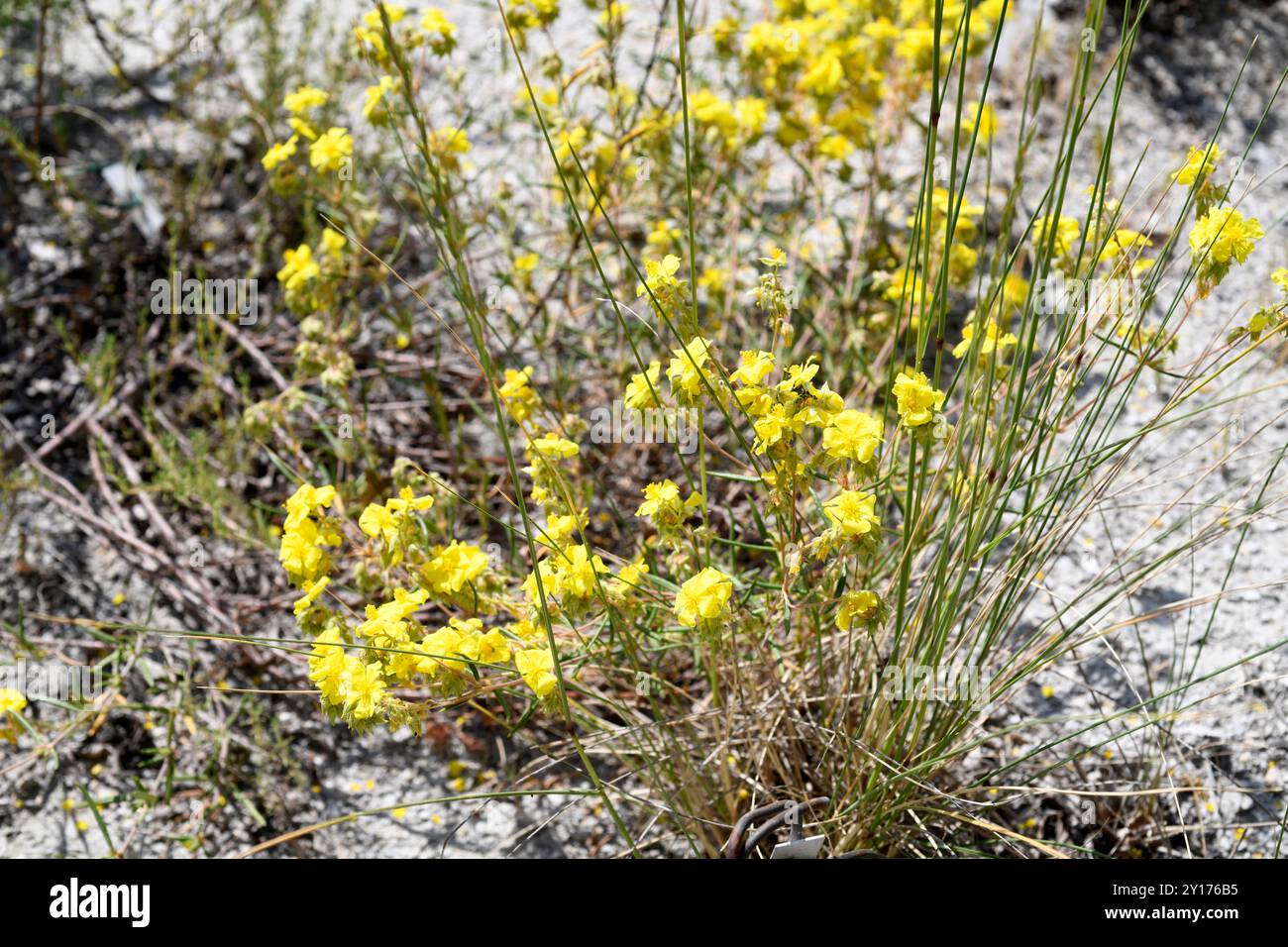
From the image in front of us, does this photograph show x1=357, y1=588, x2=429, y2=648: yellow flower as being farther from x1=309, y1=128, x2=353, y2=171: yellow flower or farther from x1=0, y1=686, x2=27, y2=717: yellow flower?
x1=309, y1=128, x2=353, y2=171: yellow flower

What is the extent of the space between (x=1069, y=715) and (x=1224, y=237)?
89cm

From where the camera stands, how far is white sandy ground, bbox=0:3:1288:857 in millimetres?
1902

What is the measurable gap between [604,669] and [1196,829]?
3.24 ft

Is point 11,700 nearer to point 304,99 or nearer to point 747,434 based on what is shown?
point 304,99

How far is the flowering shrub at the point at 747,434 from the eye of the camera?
1.47 metres

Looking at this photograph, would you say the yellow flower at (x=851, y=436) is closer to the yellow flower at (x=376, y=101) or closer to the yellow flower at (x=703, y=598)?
the yellow flower at (x=703, y=598)

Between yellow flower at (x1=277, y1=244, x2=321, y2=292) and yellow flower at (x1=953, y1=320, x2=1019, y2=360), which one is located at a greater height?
yellow flower at (x1=277, y1=244, x2=321, y2=292)

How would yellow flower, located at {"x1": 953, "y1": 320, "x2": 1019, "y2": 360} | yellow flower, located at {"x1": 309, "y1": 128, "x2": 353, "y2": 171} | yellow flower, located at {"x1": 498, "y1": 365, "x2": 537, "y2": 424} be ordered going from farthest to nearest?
yellow flower, located at {"x1": 309, "y1": 128, "x2": 353, "y2": 171} → yellow flower, located at {"x1": 498, "y1": 365, "x2": 537, "y2": 424} → yellow flower, located at {"x1": 953, "y1": 320, "x2": 1019, "y2": 360}

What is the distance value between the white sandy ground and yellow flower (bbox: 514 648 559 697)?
0.36m

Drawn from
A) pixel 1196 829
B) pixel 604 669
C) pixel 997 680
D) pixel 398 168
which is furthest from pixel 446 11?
pixel 1196 829

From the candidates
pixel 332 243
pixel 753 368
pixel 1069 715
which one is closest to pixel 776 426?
pixel 753 368

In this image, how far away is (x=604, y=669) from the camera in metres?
1.85

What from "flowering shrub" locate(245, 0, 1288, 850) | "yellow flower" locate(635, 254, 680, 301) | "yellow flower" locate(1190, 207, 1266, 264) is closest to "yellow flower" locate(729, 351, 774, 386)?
"flowering shrub" locate(245, 0, 1288, 850)

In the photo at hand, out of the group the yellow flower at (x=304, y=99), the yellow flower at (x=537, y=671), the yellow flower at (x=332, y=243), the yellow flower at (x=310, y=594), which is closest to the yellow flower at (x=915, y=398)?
the yellow flower at (x=537, y=671)
